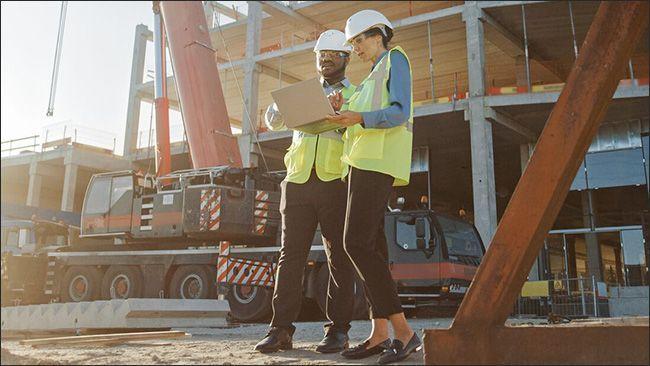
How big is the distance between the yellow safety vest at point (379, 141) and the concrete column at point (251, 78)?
59.5 ft

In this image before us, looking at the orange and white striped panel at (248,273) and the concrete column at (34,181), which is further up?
the concrete column at (34,181)

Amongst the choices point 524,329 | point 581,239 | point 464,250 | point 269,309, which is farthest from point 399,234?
point 581,239

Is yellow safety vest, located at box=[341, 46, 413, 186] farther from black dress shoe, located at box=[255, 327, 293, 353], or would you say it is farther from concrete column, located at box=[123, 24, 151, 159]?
concrete column, located at box=[123, 24, 151, 159]

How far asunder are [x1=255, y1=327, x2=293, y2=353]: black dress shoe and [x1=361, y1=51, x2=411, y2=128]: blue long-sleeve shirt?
121 centimetres

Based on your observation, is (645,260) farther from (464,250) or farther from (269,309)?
(269,309)

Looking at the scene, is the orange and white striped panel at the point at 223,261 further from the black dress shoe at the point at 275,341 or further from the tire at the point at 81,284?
the black dress shoe at the point at 275,341

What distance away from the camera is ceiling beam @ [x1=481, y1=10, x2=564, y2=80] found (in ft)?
60.8

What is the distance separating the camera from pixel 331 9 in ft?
76.2

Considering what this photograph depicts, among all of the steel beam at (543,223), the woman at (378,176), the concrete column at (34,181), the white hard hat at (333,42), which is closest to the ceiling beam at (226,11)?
the concrete column at (34,181)

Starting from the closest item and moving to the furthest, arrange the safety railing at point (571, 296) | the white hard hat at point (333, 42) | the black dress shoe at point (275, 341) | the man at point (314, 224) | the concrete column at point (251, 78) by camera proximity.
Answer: the black dress shoe at point (275, 341), the man at point (314, 224), the white hard hat at point (333, 42), the safety railing at point (571, 296), the concrete column at point (251, 78)

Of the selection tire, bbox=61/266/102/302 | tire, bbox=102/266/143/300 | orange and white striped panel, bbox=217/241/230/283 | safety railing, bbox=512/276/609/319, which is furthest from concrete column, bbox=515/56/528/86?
tire, bbox=61/266/102/302

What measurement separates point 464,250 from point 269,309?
363 cm

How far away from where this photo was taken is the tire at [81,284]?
12211 mm

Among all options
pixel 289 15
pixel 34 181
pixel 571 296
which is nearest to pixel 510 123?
pixel 571 296
